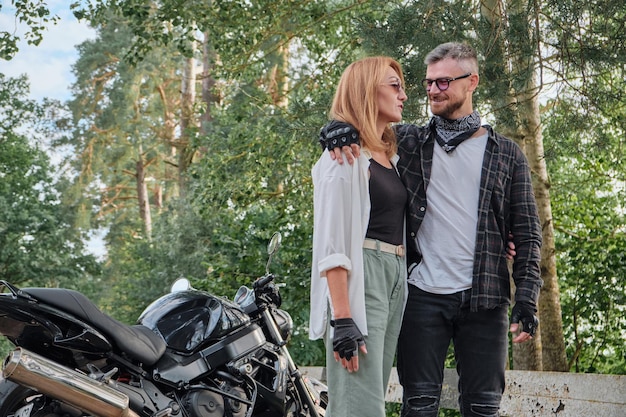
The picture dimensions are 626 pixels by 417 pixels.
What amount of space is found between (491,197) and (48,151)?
27.9 m

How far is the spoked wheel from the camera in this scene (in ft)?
14.5

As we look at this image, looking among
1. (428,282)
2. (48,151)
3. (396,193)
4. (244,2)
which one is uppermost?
(48,151)

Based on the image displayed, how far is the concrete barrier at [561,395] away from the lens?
16.8 feet

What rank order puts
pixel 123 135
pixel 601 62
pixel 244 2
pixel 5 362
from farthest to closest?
pixel 123 135
pixel 244 2
pixel 601 62
pixel 5 362

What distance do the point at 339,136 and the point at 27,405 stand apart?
84.3 inches

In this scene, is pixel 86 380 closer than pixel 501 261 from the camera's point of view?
No

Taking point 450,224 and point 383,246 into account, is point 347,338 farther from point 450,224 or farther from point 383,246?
point 450,224

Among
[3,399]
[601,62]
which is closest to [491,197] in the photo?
[3,399]

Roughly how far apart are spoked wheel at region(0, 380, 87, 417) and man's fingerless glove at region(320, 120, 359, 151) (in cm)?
193

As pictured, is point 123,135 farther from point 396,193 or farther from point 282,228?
point 396,193

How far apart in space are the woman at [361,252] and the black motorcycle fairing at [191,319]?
186 cm

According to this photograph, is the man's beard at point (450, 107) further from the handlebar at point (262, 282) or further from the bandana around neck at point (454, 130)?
the handlebar at point (262, 282)

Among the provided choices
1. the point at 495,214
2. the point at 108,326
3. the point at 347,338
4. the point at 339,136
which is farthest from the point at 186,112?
the point at 347,338

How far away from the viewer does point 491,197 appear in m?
3.56
